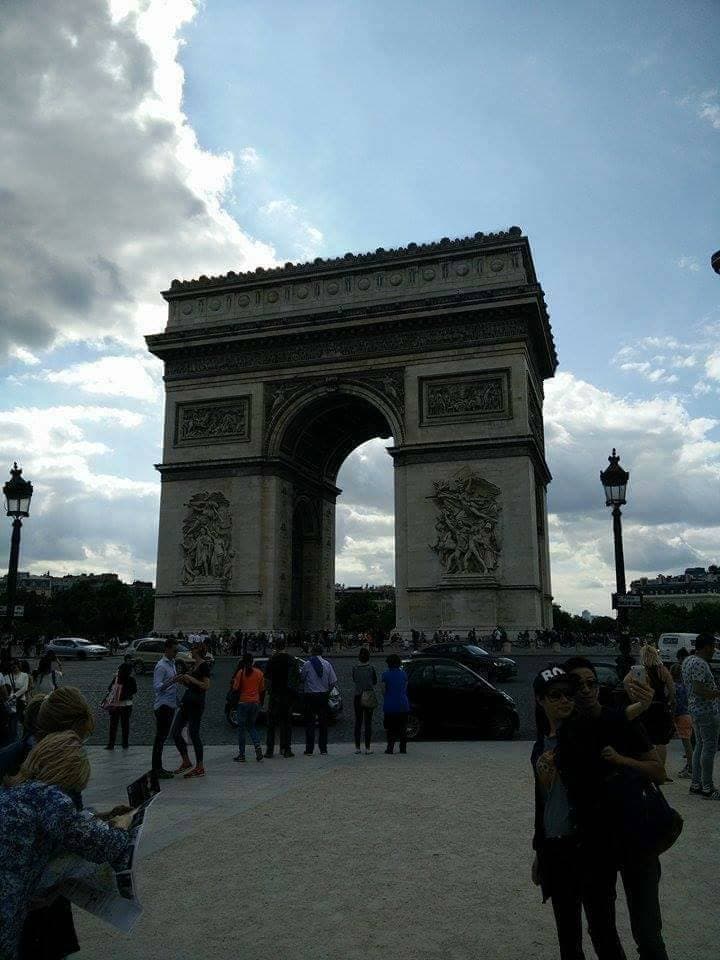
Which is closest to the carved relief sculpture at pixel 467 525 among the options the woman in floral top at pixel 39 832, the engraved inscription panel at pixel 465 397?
the engraved inscription panel at pixel 465 397

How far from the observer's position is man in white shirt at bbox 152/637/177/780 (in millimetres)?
9391

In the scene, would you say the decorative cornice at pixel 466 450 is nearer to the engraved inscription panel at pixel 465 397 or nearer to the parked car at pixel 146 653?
the engraved inscription panel at pixel 465 397

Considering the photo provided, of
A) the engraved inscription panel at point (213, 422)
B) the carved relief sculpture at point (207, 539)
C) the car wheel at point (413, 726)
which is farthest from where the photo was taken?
the engraved inscription panel at point (213, 422)

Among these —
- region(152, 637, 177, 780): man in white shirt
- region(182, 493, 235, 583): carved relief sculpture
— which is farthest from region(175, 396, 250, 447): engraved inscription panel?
region(152, 637, 177, 780): man in white shirt

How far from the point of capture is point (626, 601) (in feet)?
42.7

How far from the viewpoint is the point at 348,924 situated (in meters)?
4.47

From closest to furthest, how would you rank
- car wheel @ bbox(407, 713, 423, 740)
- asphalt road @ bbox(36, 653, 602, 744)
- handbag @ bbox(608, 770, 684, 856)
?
handbag @ bbox(608, 770, 684, 856) → car wheel @ bbox(407, 713, 423, 740) → asphalt road @ bbox(36, 653, 602, 744)

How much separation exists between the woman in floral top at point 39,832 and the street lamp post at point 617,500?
11.0 m

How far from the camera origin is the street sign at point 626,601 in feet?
42.6

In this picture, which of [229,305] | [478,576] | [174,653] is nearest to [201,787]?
[174,653]

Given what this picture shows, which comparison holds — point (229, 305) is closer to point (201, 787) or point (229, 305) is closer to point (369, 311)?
point (369, 311)

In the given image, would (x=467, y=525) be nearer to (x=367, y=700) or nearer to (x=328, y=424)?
(x=328, y=424)

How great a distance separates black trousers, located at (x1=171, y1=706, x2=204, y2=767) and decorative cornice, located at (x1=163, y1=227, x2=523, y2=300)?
2776 centimetres

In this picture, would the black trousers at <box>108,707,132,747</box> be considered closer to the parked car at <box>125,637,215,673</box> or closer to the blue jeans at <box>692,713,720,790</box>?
the blue jeans at <box>692,713,720,790</box>
